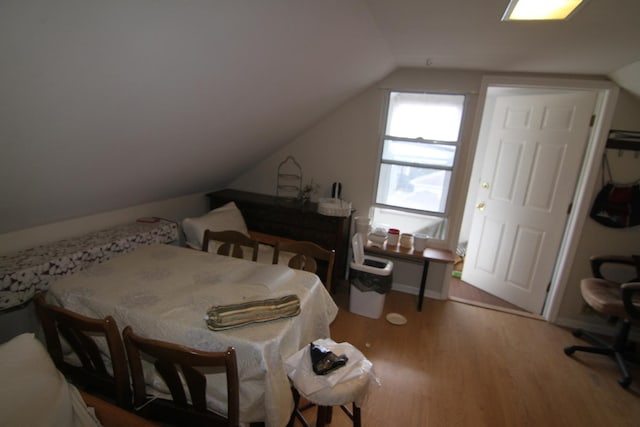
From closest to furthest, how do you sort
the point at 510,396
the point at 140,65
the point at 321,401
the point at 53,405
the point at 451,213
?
the point at 53,405 < the point at 140,65 < the point at 321,401 < the point at 510,396 < the point at 451,213

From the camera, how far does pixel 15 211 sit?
1.50m

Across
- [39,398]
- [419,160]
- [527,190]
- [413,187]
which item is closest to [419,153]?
[419,160]

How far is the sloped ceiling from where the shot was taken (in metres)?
0.85

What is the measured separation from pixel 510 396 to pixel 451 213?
1.55 meters

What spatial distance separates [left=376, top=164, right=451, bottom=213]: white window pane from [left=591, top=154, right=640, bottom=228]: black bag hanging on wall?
1.21 m

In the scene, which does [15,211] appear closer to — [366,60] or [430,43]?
[366,60]

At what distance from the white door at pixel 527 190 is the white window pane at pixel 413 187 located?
695 mm

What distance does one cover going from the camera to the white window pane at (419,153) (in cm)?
286

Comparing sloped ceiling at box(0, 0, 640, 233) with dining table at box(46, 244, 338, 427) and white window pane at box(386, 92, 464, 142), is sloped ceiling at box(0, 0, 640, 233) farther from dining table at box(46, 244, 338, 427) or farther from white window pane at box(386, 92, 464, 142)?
dining table at box(46, 244, 338, 427)

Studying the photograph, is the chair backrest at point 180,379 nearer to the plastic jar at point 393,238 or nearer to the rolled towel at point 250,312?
the rolled towel at point 250,312

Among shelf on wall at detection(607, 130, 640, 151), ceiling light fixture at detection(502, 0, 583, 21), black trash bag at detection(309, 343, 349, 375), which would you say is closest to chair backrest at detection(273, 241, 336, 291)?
black trash bag at detection(309, 343, 349, 375)

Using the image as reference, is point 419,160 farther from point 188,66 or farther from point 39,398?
point 39,398

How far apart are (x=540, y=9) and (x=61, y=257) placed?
2.73m

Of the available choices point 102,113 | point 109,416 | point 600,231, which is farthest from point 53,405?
point 600,231
